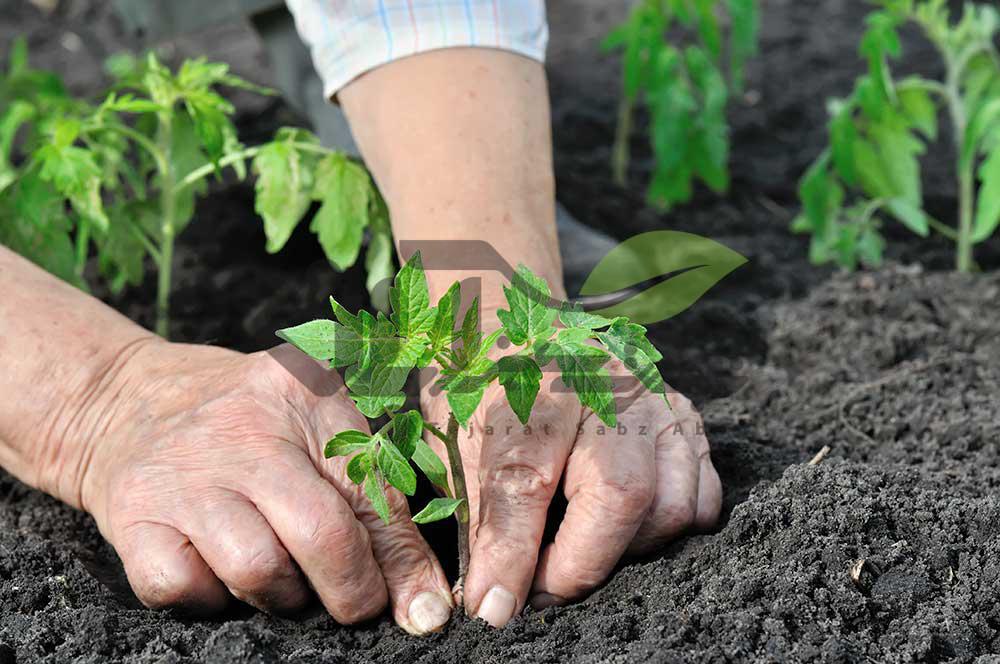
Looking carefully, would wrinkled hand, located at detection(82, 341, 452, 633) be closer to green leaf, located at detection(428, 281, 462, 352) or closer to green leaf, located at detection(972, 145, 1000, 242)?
green leaf, located at detection(428, 281, 462, 352)

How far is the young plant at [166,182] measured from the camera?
1989mm

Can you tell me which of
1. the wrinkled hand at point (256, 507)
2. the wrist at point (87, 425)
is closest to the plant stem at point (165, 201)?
the wrist at point (87, 425)

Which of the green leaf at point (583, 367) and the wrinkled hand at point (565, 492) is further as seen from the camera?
the wrinkled hand at point (565, 492)

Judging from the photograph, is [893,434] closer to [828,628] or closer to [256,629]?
[828,628]

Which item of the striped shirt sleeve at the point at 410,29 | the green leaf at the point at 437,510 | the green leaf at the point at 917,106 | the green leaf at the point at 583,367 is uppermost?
the striped shirt sleeve at the point at 410,29

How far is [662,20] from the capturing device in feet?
10.1

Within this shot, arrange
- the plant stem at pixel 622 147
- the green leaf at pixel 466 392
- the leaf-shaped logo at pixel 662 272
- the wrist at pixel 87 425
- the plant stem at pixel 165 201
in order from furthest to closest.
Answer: the plant stem at pixel 622 147 → the leaf-shaped logo at pixel 662 272 → the plant stem at pixel 165 201 → the wrist at pixel 87 425 → the green leaf at pixel 466 392

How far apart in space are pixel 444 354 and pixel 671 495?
418 millimetres

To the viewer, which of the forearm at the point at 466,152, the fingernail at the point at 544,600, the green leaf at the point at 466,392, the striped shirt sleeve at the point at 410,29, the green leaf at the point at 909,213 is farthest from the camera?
the green leaf at the point at 909,213

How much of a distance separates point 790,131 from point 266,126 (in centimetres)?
186

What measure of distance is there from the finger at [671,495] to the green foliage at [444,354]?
0.82ft

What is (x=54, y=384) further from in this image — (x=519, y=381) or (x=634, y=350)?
(x=634, y=350)

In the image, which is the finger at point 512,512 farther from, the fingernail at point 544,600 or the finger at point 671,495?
the finger at point 671,495

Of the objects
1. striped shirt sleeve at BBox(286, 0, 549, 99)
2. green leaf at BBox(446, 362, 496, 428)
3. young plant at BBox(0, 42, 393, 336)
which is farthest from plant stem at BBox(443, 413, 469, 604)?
striped shirt sleeve at BBox(286, 0, 549, 99)
